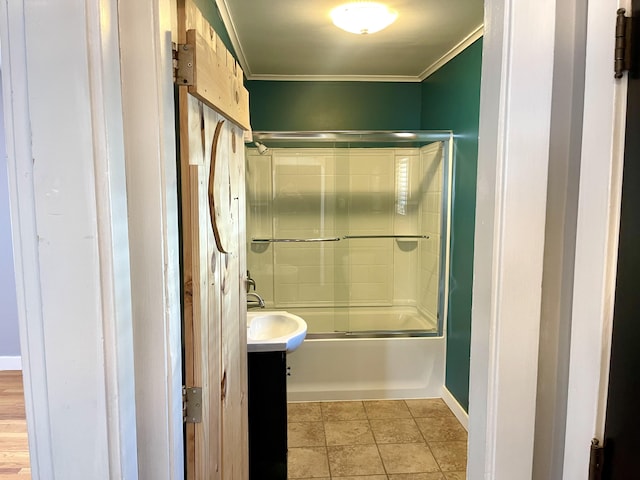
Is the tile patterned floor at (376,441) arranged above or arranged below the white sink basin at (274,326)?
below

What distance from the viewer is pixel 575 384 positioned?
0.77m

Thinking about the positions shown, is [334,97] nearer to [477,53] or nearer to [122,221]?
[477,53]

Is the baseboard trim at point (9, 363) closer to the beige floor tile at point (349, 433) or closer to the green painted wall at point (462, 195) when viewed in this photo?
the beige floor tile at point (349, 433)

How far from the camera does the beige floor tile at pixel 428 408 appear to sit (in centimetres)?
285

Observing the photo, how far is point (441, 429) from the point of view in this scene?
2.66 metres

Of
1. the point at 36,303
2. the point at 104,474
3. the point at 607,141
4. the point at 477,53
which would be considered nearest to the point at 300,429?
the point at 104,474

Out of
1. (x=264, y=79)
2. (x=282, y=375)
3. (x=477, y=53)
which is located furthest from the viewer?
(x=264, y=79)

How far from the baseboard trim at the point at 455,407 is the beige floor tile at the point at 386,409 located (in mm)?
314

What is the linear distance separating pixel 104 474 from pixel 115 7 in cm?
81

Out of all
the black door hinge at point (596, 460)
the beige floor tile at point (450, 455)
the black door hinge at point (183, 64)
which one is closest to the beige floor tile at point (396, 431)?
the beige floor tile at point (450, 455)

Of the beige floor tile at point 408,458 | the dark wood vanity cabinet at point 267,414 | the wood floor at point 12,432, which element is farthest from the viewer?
the beige floor tile at point 408,458

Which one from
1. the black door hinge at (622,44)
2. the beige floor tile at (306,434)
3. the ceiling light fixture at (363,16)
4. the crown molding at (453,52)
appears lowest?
the beige floor tile at (306,434)

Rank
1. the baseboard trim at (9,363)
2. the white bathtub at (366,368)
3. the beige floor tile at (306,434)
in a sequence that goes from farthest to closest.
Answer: the baseboard trim at (9,363)
the white bathtub at (366,368)
the beige floor tile at (306,434)

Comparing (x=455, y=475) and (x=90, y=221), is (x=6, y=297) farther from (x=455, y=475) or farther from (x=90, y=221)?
(x=455, y=475)
